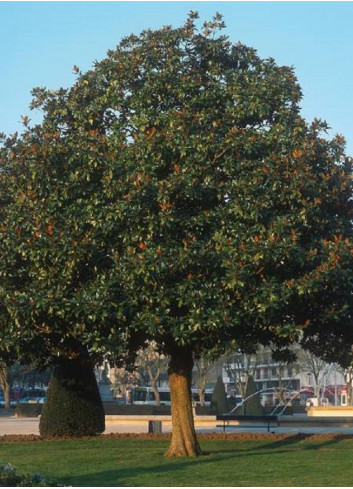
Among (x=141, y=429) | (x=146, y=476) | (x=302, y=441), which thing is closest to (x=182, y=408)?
(x=146, y=476)

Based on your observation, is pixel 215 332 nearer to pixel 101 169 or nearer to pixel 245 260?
pixel 245 260

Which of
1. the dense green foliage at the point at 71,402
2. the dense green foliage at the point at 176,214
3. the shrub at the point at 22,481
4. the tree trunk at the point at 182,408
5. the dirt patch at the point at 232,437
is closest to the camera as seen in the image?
the shrub at the point at 22,481

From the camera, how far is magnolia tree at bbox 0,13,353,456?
18766 millimetres

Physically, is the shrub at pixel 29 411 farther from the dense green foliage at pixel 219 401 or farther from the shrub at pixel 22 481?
the shrub at pixel 22 481

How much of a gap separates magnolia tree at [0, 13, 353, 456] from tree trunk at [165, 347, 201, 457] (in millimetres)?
33

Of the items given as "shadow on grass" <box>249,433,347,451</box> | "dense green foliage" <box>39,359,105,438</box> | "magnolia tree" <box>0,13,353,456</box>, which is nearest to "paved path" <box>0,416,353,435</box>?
"shadow on grass" <box>249,433,347,451</box>

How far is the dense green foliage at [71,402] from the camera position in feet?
91.5

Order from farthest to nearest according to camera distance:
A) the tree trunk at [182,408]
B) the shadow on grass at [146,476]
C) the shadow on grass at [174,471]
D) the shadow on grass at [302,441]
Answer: the shadow on grass at [302,441] < the tree trunk at [182,408] < the shadow on grass at [174,471] < the shadow on grass at [146,476]

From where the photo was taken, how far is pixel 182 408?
854 inches

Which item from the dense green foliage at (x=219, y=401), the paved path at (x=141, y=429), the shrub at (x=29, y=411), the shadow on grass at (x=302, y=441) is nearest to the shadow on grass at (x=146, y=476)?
the shadow on grass at (x=302, y=441)

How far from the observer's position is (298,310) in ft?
68.9

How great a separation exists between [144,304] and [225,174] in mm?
3418

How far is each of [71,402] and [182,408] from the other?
23.6ft

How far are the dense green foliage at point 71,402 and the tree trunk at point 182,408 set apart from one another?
620 centimetres
